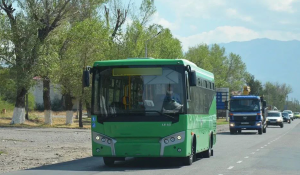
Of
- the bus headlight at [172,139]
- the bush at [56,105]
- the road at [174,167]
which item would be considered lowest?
the road at [174,167]

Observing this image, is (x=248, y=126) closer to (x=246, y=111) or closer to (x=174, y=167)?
(x=246, y=111)

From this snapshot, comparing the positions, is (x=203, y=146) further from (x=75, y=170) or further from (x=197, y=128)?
(x=75, y=170)

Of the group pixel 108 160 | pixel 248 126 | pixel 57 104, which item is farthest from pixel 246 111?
pixel 57 104

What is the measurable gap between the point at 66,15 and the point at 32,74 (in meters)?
5.17

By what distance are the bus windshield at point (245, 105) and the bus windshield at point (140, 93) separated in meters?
26.8

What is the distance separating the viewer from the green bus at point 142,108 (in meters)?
16.9

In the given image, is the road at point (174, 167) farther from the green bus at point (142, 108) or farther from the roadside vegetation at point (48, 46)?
the roadside vegetation at point (48, 46)

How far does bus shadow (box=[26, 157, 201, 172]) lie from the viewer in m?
16.8

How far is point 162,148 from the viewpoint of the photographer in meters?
16.8

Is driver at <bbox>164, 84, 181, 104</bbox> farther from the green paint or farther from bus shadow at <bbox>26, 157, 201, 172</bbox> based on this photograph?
bus shadow at <bbox>26, 157, 201, 172</bbox>

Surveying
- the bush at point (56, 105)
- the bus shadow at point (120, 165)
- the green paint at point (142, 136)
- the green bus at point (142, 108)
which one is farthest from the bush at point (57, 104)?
the green paint at point (142, 136)

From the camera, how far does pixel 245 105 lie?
4359cm

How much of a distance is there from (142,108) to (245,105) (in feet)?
89.9

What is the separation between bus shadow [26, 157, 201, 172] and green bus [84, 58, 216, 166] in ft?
1.46
